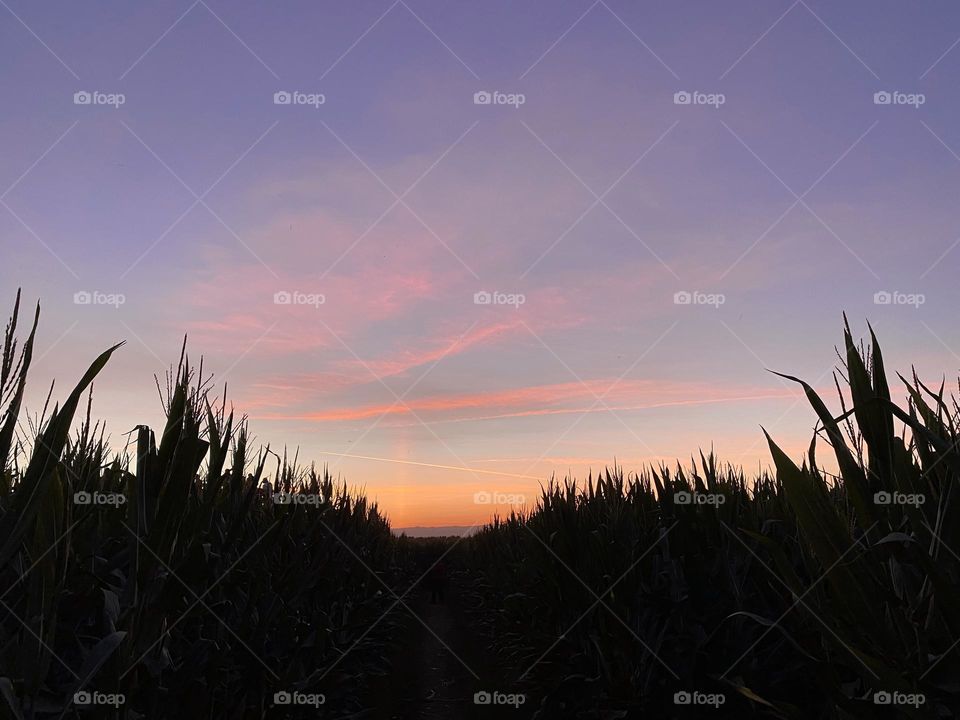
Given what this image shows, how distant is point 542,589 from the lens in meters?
7.15

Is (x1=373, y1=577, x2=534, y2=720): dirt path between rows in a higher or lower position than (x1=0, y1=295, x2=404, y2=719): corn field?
lower

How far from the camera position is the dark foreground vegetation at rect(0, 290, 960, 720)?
220cm

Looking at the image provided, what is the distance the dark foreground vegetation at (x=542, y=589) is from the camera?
220 cm

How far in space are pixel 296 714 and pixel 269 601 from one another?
3.71 ft

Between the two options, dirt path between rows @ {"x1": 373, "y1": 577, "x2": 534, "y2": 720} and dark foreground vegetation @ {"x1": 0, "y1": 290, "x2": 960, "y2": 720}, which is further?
dirt path between rows @ {"x1": 373, "y1": 577, "x2": 534, "y2": 720}

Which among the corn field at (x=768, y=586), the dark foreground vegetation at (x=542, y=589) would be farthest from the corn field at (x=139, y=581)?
the corn field at (x=768, y=586)

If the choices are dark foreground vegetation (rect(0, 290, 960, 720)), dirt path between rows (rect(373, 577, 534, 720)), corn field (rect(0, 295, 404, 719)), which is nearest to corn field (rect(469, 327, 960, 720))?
dark foreground vegetation (rect(0, 290, 960, 720))

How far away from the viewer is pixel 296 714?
17.1 feet

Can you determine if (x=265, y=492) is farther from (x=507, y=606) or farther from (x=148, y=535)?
(x=148, y=535)

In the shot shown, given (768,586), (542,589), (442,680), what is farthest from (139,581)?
(442,680)

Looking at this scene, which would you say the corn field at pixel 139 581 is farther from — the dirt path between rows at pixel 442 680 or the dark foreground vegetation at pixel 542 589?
the dirt path between rows at pixel 442 680

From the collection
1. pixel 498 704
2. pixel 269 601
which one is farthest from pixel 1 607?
pixel 498 704

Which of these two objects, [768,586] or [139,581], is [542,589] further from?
[139,581]

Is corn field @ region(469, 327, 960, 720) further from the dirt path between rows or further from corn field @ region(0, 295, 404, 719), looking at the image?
corn field @ region(0, 295, 404, 719)
